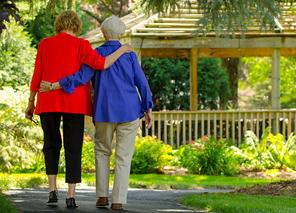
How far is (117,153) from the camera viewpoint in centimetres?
440

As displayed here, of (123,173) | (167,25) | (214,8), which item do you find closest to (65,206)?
(123,173)

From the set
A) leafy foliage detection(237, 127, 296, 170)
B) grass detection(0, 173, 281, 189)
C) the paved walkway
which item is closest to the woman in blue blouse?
the paved walkway

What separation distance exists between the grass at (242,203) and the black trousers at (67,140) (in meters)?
1.52

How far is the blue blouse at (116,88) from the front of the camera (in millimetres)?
4324

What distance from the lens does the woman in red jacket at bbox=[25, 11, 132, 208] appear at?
168 inches

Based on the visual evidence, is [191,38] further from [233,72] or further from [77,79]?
[77,79]

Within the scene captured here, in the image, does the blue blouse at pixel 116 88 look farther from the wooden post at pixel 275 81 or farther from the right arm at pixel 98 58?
the wooden post at pixel 275 81

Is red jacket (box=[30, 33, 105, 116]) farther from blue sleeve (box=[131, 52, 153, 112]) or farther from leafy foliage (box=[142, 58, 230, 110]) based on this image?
leafy foliage (box=[142, 58, 230, 110])

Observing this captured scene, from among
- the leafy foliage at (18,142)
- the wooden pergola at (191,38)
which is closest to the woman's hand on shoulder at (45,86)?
the leafy foliage at (18,142)

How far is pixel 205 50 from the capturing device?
49.6ft

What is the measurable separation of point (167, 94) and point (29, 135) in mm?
10455

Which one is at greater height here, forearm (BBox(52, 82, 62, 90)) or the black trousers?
forearm (BBox(52, 82, 62, 90))

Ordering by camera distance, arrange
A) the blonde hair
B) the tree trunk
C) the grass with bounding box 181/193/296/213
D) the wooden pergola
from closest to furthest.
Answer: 1. the blonde hair
2. the grass with bounding box 181/193/296/213
3. the wooden pergola
4. the tree trunk

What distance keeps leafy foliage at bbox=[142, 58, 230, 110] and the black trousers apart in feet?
43.3
